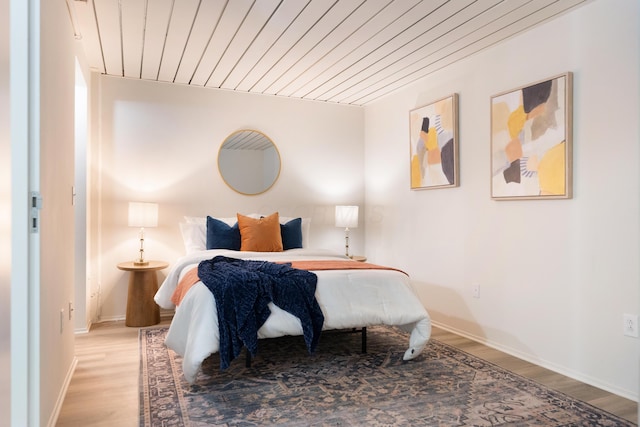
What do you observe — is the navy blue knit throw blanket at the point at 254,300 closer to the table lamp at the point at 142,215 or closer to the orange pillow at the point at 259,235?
the orange pillow at the point at 259,235

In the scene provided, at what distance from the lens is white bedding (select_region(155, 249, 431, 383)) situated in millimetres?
2621

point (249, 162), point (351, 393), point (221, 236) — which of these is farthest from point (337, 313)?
point (249, 162)

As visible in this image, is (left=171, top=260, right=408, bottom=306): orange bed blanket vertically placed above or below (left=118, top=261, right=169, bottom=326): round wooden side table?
above

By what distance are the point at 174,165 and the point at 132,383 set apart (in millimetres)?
2479

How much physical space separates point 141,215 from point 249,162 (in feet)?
4.43

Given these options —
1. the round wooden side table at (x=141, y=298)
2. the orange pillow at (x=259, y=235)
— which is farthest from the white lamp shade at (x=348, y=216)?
the round wooden side table at (x=141, y=298)

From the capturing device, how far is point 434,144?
423 centimetres

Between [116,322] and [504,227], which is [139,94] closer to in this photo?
[116,322]

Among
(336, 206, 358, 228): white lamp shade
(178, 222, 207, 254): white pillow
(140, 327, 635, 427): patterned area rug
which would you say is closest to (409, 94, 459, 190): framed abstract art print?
(336, 206, 358, 228): white lamp shade

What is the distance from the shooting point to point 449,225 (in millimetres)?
4074

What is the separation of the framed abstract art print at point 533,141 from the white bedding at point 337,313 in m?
1.11

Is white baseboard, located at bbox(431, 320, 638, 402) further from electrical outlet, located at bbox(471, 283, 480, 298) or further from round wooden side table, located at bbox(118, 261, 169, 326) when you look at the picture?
round wooden side table, located at bbox(118, 261, 169, 326)

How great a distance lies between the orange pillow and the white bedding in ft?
2.56

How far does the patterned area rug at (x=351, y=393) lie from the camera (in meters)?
2.27
